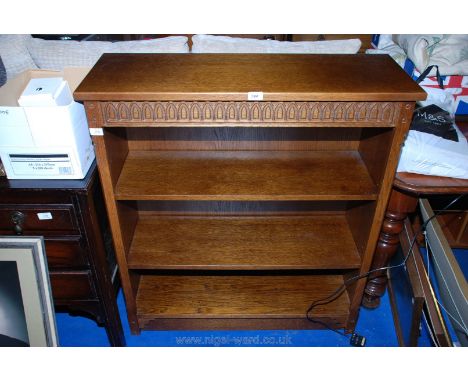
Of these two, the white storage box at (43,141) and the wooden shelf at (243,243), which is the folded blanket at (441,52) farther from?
the white storage box at (43,141)

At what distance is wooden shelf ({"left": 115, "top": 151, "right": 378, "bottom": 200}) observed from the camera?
1259mm

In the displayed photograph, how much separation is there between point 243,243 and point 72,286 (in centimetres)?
62

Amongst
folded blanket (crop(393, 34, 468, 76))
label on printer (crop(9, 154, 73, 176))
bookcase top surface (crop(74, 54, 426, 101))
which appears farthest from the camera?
folded blanket (crop(393, 34, 468, 76))

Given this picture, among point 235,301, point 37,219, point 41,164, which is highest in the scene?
point 41,164

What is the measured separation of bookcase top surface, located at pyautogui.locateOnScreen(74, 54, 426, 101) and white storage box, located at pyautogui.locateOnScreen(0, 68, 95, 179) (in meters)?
0.11

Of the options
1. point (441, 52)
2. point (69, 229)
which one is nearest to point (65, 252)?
point (69, 229)

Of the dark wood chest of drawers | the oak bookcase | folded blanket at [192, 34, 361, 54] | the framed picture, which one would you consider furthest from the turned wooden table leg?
the framed picture

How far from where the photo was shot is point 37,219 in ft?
3.93

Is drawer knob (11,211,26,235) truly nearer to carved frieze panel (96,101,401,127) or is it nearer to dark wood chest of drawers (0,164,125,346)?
dark wood chest of drawers (0,164,125,346)

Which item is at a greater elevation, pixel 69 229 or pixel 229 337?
pixel 69 229

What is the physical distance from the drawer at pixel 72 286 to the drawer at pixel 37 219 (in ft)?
0.57

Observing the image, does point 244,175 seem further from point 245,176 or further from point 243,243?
point 243,243

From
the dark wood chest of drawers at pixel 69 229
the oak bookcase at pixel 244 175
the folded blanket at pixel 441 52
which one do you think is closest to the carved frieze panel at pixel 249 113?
the oak bookcase at pixel 244 175
